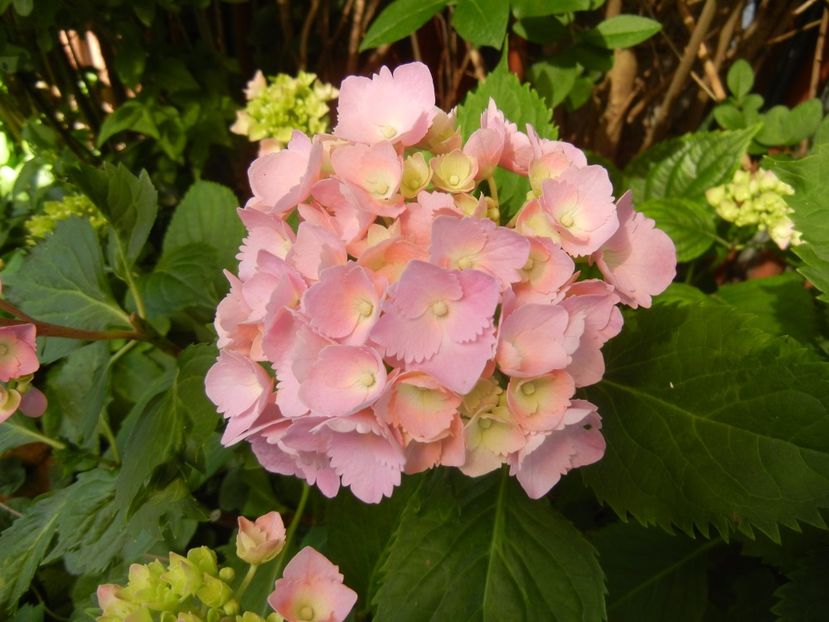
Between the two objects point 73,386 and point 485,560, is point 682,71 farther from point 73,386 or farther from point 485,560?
point 73,386

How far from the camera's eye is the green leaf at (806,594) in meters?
0.67

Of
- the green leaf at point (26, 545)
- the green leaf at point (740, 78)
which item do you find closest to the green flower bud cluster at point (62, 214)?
the green leaf at point (26, 545)

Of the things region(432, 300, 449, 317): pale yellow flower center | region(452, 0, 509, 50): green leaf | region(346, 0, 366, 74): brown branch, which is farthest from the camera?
region(346, 0, 366, 74): brown branch

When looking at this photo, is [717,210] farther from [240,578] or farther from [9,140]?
[9,140]

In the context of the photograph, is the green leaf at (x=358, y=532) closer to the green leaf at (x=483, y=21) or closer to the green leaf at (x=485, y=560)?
the green leaf at (x=485, y=560)

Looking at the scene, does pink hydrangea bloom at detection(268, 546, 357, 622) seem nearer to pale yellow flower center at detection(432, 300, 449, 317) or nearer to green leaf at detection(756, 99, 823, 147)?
pale yellow flower center at detection(432, 300, 449, 317)

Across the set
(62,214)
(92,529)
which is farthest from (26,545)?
(62,214)

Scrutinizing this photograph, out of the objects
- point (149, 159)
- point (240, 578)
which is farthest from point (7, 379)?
point (149, 159)

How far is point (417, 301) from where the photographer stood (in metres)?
0.42

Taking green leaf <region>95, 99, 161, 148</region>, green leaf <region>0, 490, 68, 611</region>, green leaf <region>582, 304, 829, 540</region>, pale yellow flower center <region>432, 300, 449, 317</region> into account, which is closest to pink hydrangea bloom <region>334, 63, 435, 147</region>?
pale yellow flower center <region>432, 300, 449, 317</region>

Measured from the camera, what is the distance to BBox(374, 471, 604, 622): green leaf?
0.56 meters

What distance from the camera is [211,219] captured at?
97cm

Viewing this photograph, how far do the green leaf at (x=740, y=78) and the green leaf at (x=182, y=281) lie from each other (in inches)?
35.5

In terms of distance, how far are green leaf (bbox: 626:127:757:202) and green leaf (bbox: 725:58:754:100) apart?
112 mm
